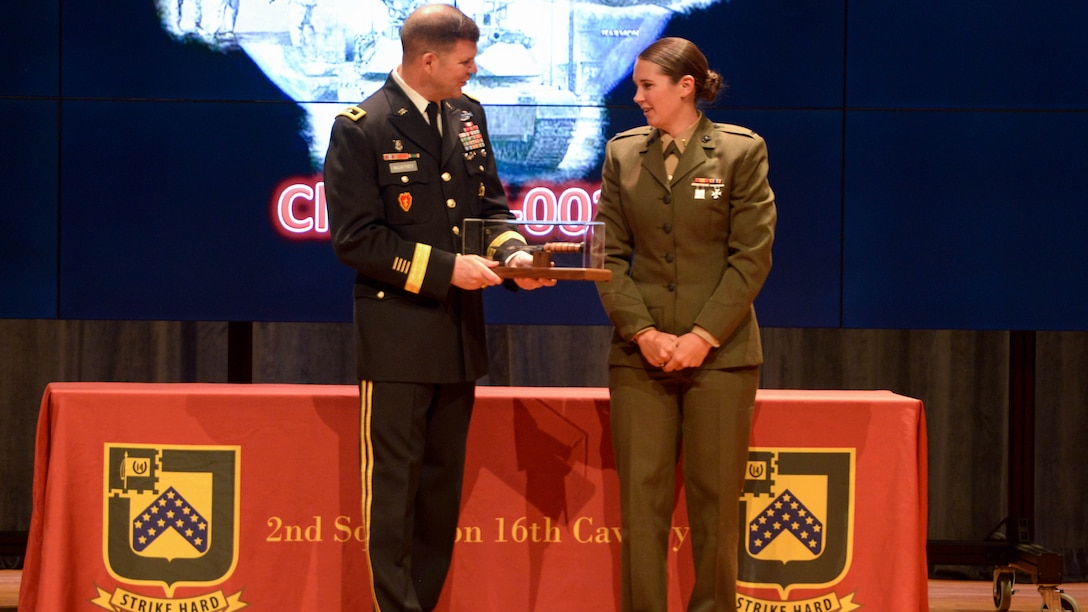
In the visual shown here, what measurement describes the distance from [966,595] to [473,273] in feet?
9.34

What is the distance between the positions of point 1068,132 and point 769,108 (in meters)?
1.20

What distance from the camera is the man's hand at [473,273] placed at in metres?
2.93

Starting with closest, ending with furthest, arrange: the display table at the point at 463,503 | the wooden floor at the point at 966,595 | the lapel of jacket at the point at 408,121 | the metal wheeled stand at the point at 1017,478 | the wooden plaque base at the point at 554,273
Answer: the wooden plaque base at the point at 554,273
the lapel of jacket at the point at 408,121
the display table at the point at 463,503
the wooden floor at the point at 966,595
the metal wheeled stand at the point at 1017,478

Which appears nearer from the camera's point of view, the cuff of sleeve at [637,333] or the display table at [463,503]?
the cuff of sleeve at [637,333]

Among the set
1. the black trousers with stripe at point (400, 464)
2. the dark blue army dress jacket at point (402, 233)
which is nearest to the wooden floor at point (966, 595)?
the black trousers with stripe at point (400, 464)

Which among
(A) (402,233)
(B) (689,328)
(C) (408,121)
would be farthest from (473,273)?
(B) (689,328)

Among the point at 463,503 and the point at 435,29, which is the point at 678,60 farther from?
the point at 463,503

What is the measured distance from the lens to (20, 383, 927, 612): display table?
350 centimetres

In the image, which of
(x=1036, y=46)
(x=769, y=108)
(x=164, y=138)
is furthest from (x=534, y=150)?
(x=1036, y=46)

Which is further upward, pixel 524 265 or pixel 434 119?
pixel 434 119

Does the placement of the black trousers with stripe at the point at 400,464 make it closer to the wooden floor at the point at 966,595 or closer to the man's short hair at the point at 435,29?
the man's short hair at the point at 435,29

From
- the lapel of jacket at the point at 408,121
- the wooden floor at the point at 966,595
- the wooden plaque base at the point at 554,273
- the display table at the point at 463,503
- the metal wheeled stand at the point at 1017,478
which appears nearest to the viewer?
the wooden plaque base at the point at 554,273

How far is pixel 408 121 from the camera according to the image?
304cm

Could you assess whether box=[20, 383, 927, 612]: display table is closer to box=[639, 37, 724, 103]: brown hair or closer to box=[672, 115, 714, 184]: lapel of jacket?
box=[672, 115, 714, 184]: lapel of jacket
